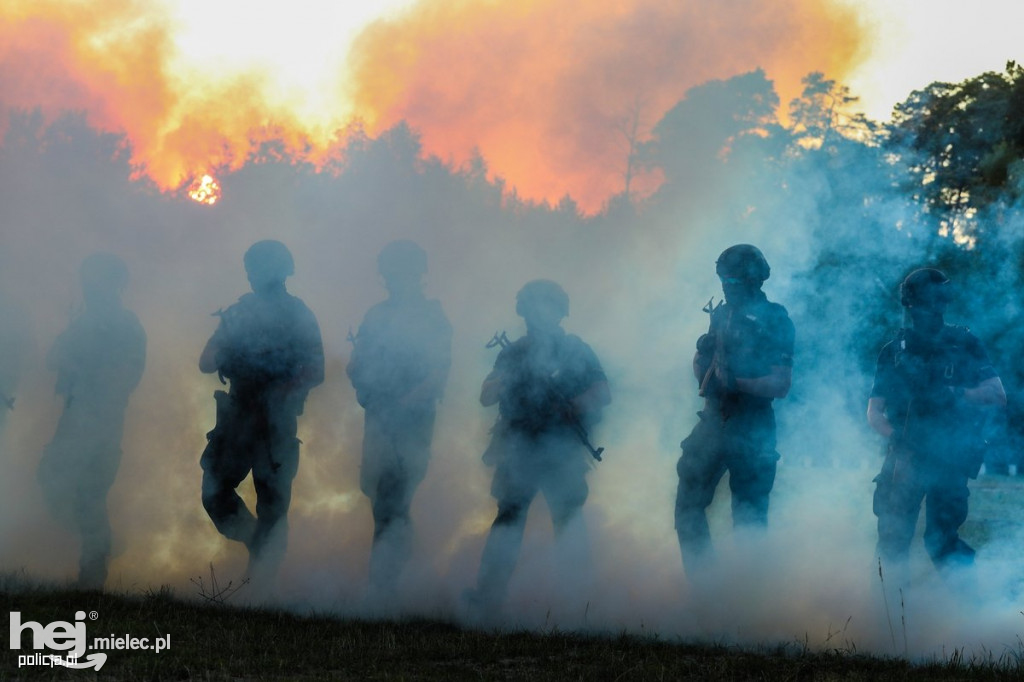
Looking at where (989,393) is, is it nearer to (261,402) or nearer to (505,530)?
(505,530)

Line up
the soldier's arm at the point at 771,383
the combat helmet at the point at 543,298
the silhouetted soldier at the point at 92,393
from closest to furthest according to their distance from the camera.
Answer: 1. the soldier's arm at the point at 771,383
2. the combat helmet at the point at 543,298
3. the silhouetted soldier at the point at 92,393

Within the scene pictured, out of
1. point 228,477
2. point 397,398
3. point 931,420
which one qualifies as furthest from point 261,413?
point 931,420

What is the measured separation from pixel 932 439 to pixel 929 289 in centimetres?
71

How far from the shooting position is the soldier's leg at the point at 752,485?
5949 millimetres

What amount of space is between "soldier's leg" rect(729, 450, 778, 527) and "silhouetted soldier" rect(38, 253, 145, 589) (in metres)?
3.60

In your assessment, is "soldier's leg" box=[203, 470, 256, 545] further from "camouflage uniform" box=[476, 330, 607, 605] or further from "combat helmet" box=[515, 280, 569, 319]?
"combat helmet" box=[515, 280, 569, 319]

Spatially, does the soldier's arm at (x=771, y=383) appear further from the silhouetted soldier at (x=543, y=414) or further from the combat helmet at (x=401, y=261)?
the combat helmet at (x=401, y=261)

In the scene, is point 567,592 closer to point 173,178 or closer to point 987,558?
point 987,558

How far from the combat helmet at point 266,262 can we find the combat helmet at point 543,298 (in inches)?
55.1

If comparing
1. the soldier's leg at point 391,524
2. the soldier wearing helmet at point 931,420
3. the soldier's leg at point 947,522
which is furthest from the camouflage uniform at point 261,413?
the soldier's leg at point 947,522

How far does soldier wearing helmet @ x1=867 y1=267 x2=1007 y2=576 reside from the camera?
5.68 metres

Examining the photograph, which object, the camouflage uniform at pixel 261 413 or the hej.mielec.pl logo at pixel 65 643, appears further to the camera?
the camouflage uniform at pixel 261 413

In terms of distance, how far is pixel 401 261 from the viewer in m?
6.85

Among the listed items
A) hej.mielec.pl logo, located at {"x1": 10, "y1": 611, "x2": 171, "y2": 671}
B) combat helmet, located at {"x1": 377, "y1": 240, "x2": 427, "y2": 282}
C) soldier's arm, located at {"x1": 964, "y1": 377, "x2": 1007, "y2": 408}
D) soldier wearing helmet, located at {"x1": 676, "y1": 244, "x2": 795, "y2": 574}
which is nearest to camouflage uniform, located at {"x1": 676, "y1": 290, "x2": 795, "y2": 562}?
soldier wearing helmet, located at {"x1": 676, "y1": 244, "x2": 795, "y2": 574}
